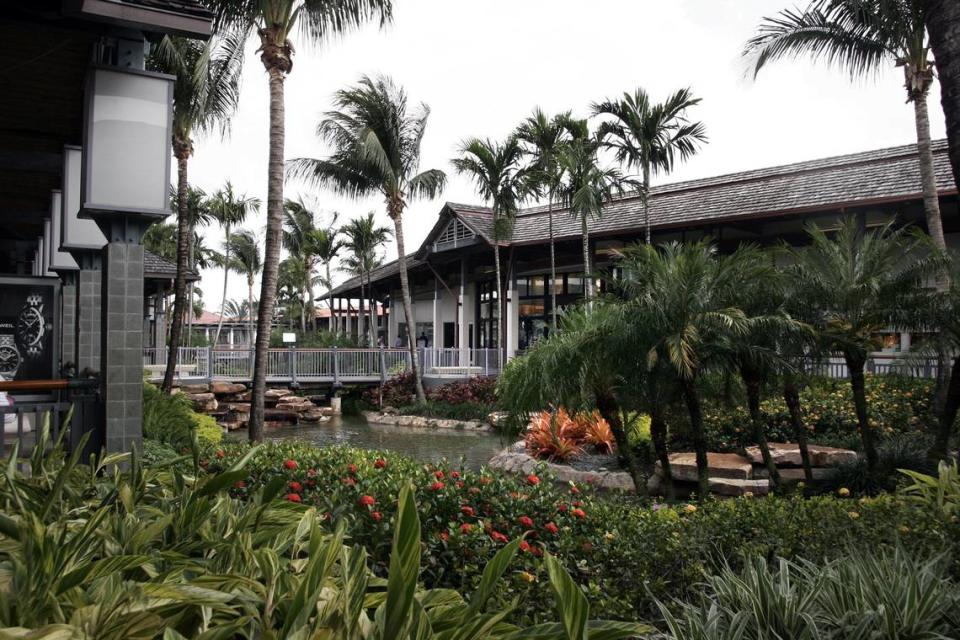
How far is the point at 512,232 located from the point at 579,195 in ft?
23.3

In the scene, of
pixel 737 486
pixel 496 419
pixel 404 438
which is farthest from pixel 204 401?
pixel 737 486

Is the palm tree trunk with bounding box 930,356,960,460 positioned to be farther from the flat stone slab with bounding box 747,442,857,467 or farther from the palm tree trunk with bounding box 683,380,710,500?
the palm tree trunk with bounding box 683,380,710,500

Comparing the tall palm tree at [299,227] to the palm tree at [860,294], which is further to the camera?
the tall palm tree at [299,227]

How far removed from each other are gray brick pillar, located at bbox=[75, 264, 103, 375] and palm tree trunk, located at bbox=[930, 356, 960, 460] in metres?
11.1

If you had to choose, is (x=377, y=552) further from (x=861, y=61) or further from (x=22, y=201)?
(x=861, y=61)

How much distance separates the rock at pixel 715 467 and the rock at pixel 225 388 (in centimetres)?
1559

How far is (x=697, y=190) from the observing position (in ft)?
72.2

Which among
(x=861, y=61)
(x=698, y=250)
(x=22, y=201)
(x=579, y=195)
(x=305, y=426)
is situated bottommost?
(x=305, y=426)

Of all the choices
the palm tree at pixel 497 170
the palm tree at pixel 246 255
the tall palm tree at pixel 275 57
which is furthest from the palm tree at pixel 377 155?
the palm tree at pixel 246 255

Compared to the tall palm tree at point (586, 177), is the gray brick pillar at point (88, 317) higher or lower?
lower

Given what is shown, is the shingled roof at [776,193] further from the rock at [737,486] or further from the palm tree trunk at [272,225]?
the palm tree trunk at [272,225]

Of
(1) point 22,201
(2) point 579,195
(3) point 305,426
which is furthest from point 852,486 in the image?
(3) point 305,426

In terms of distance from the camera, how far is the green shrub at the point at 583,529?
12.8 feet

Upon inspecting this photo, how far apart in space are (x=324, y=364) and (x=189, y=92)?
1163 cm
